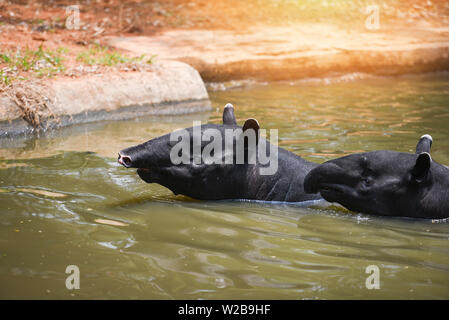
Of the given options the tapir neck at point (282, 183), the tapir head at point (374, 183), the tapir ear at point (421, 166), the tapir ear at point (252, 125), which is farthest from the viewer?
the tapir neck at point (282, 183)

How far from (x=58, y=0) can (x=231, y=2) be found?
6484 millimetres

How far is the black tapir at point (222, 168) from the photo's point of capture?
600cm

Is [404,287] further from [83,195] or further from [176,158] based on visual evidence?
[83,195]

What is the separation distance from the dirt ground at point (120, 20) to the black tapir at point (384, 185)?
6.37m

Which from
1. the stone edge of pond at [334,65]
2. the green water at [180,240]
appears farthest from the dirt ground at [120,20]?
the green water at [180,240]

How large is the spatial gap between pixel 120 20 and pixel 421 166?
1574 cm

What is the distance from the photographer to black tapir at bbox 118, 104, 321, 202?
6.00 metres

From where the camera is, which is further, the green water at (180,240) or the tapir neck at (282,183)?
the tapir neck at (282,183)

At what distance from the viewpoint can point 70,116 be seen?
10625mm

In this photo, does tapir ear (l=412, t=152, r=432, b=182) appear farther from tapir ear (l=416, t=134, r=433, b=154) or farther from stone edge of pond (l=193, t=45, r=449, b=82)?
stone edge of pond (l=193, t=45, r=449, b=82)

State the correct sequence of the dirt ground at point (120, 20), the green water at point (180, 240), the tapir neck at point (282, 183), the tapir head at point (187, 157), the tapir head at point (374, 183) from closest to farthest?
the green water at point (180, 240) < the tapir head at point (374, 183) < the tapir head at point (187, 157) < the tapir neck at point (282, 183) < the dirt ground at point (120, 20)

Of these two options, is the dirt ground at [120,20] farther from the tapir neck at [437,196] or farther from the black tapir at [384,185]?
the tapir neck at [437,196]

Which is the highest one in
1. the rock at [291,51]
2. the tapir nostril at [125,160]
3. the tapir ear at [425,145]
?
the rock at [291,51]
